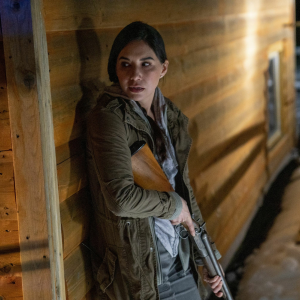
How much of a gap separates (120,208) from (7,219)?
1.64ft

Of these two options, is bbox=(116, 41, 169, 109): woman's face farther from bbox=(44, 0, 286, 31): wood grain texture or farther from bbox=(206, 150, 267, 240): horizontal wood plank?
bbox=(206, 150, 267, 240): horizontal wood plank

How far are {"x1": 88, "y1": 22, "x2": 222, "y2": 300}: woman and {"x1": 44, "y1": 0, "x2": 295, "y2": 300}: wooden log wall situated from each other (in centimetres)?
14

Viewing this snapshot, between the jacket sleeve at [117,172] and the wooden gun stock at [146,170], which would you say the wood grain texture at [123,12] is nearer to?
the jacket sleeve at [117,172]

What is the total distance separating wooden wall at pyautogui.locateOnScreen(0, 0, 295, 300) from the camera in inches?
80.5

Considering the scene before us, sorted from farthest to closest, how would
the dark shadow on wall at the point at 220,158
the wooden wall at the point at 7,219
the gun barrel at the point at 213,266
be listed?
1. the dark shadow on wall at the point at 220,158
2. the gun barrel at the point at 213,266
3. the wooden wall at the point at 7,219

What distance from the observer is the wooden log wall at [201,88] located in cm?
205

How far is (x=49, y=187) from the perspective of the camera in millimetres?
1797

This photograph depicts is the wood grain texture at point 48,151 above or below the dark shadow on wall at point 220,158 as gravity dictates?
above

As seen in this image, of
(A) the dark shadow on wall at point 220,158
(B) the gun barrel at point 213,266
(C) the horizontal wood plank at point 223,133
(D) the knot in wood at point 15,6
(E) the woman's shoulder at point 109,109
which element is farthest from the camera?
(A) the dark shadow on wall at point 220,158

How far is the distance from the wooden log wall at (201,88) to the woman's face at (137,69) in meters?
0.23

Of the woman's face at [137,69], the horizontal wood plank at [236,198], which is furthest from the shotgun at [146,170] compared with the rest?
the horizontal wood plank at [236,198]

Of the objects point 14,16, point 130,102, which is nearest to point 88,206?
point 130,102

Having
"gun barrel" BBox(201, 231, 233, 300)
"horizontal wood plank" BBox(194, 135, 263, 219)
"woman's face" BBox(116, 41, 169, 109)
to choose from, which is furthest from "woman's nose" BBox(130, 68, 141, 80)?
"horizontal wood plank" BBox(194, 135, 263, 219)

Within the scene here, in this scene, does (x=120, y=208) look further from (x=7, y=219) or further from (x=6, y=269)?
(x=6, y=269)
